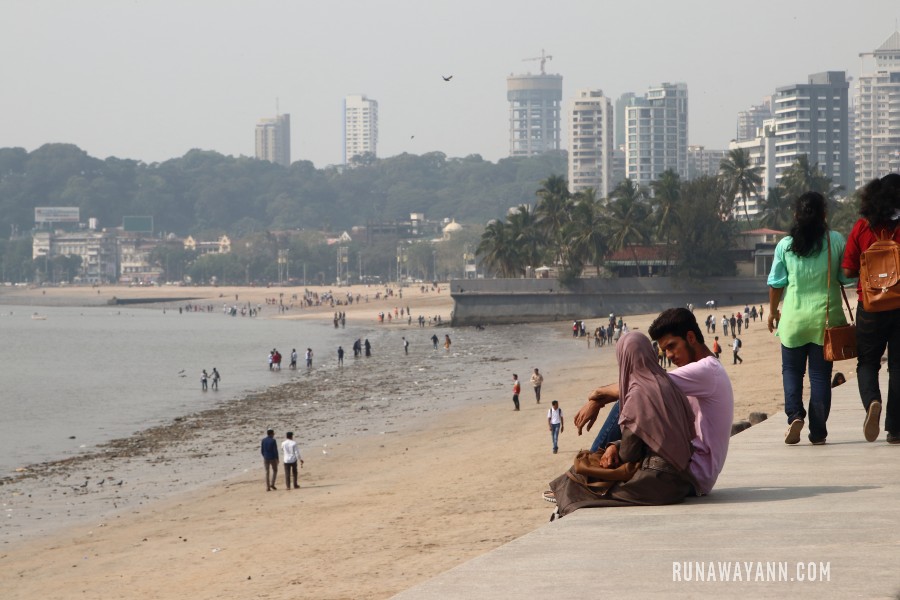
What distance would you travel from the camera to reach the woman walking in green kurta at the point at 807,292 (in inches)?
304

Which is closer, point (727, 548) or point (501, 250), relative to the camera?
point (727, 548)

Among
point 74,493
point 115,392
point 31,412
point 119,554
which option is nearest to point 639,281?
point 115,392

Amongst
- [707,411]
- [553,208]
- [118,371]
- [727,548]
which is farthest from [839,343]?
[553,208]

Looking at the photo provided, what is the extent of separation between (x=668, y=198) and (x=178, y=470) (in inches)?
2297

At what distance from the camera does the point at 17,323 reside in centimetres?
10900

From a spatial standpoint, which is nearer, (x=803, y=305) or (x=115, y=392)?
(x=803, y=305)

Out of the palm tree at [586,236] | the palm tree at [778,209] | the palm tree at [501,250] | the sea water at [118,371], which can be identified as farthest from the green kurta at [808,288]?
the palm tree at [778,209]

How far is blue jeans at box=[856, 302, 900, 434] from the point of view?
24.6ft

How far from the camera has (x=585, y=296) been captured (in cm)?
7288

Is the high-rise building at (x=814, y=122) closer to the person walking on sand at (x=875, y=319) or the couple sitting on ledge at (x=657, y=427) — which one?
the person walking on sand at (x=875, y=319)

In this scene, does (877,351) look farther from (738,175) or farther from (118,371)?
(738,175)

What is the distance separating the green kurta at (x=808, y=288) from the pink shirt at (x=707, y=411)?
173 cm

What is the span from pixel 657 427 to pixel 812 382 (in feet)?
7.85

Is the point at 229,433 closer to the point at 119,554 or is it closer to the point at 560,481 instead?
the point at 119,554
